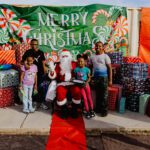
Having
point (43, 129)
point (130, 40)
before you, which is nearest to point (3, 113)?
point (43, 129)

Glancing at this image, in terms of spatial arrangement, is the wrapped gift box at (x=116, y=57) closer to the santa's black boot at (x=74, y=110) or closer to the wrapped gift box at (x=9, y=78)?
the santa's black boot at (x=74, y=110)

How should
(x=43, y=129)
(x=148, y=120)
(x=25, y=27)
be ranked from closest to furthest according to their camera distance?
(x=43, y=129) → (x=148, y=120) → (x=25, y=27)

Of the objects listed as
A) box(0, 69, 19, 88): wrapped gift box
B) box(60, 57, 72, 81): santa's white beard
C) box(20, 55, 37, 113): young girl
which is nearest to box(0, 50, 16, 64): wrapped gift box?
box(0, 69, 19, 88): wrapped gift box

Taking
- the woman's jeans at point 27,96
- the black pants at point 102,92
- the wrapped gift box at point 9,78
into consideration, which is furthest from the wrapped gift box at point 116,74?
the wrapped gift box at point 9,78

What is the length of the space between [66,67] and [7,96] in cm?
186

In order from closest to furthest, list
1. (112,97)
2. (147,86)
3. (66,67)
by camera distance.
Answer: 1. (66,67)
2. (112,97)
3. (147,86)

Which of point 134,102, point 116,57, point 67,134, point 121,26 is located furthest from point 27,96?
point 121,26

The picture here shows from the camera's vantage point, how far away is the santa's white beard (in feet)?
25.8

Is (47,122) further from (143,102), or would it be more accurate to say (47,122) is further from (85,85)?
(143,102)

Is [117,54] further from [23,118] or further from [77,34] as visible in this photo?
[23,118]

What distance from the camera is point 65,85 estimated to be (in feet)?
25.2

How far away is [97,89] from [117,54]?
186 cm

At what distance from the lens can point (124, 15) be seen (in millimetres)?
10336

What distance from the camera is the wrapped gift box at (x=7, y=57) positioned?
31.2 ft
